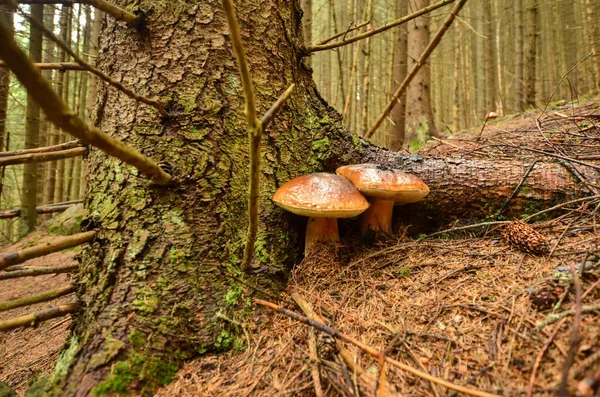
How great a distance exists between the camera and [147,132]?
1.70 metres

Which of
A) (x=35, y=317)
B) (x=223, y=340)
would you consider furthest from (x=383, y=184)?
(x=35, y=317)

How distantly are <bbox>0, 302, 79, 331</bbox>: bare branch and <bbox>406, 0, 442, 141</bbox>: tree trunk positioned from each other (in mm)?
6516

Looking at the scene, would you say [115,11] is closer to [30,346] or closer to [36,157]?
[36,157]

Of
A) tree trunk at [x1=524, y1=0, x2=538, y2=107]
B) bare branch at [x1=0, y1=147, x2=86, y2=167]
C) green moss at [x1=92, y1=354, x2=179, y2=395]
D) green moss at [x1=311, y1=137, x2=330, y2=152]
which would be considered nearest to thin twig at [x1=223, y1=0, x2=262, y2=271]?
green moss at [x1=92, y1=354, x2=179, y2=395]

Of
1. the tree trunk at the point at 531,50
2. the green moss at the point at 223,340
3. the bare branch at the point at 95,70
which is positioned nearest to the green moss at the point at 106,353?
the green moss at the point at 223,340

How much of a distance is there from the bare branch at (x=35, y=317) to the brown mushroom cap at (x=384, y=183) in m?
1.67

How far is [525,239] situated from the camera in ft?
5.74

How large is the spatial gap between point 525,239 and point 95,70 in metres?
2.26

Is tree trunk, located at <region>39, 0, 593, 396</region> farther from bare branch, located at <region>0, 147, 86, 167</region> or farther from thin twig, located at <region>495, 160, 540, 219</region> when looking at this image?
bare branch, located at <region>0, 147, 86, 167</region>

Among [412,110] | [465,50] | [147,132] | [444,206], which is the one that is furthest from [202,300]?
[465,50]

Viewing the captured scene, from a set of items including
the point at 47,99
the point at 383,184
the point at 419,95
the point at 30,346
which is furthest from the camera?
the point at 419,95

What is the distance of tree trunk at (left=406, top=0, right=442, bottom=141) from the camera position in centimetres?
655

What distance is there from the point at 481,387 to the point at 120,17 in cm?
229

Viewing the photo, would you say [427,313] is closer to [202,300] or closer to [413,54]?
[202,300]
